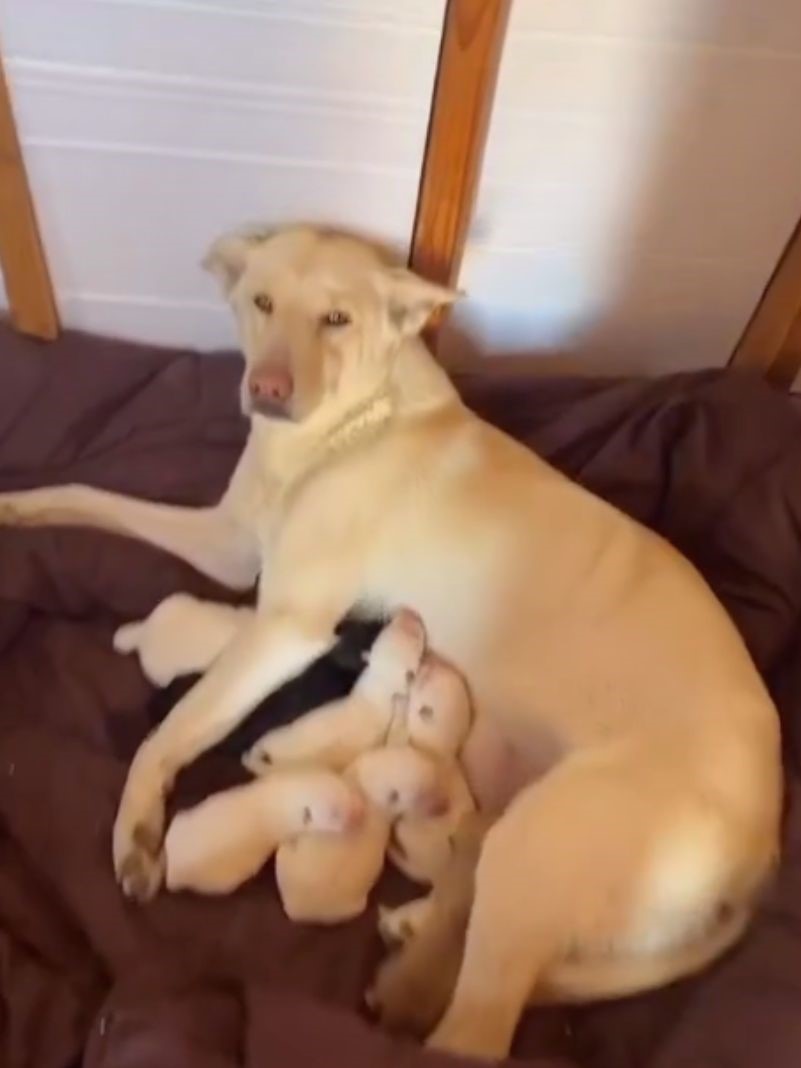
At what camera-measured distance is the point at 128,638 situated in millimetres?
1893

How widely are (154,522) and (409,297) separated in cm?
51

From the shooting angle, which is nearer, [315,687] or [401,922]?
[401,922]

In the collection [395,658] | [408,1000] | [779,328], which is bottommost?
A: [408,1000]

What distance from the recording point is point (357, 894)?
1.68 m

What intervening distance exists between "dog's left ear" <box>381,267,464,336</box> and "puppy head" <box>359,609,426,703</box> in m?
0.37

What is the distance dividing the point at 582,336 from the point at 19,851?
110 cm

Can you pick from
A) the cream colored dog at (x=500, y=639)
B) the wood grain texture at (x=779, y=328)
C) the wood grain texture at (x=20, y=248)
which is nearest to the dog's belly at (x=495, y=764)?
the cream colored dog at (x=500, y=639)

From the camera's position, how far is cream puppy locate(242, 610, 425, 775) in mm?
1728

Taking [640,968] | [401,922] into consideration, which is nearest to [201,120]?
[401,922]

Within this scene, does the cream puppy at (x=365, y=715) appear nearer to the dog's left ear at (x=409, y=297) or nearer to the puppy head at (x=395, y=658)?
the puppy head at (x=395, y=658)

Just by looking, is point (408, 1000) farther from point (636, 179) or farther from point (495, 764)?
point (636, 179)

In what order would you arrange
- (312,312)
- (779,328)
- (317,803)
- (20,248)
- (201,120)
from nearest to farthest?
(317,803) < (312,312) < (201,120) < (20,248) < (779,328)

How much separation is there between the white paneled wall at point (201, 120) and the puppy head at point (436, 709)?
2.04ft

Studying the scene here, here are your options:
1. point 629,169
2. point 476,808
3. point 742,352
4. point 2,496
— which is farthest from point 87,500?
point 742,352
